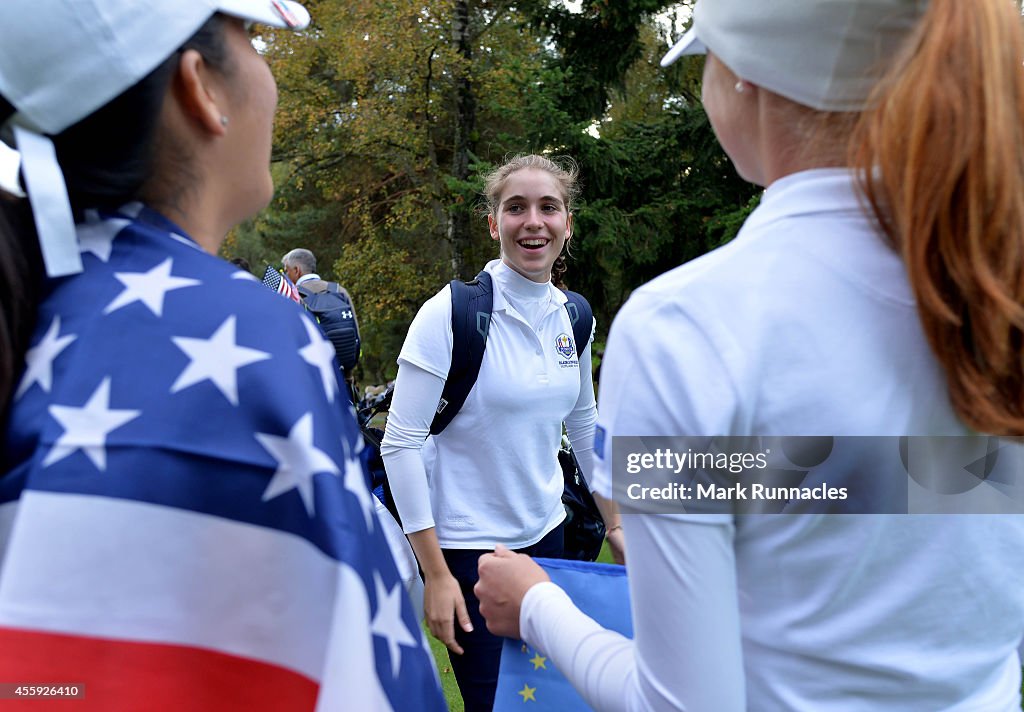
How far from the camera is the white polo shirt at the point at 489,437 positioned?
112 inches

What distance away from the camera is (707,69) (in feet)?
3.96

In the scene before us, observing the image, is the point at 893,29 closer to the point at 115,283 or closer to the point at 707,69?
the point at 707,69

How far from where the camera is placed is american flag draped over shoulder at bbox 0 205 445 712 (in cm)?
96

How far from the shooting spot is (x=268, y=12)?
1.26 meters

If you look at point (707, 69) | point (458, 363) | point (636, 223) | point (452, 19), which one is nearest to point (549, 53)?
point (452, 19)

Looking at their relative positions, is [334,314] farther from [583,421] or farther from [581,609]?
[581,609]

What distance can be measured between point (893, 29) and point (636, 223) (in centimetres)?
1280

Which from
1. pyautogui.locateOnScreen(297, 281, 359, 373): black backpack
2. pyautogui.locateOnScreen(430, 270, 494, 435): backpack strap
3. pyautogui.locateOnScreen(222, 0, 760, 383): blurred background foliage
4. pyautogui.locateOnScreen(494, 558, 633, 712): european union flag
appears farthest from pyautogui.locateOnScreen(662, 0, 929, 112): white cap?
pyautogui.locateOnScreen(222, 0, 760, 383): blurred background foliage

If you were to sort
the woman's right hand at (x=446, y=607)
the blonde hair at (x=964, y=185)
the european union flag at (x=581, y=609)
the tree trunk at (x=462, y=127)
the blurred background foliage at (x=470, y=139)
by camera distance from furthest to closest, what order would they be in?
the tree trunk at (x=462, y=127) < the blurred background foliage at (x=470, y=139) < the woman's right hand at (x=446, y=607) < the european union flag at (x=581, y=609) < the blonde hair at (x=964, y=185)

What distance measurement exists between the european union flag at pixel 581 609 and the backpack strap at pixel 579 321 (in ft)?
5.08

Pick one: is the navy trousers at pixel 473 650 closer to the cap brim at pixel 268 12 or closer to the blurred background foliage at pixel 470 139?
the cap brim at pixel 268 12

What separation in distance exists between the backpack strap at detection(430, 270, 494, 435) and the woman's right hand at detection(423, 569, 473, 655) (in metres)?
0.50

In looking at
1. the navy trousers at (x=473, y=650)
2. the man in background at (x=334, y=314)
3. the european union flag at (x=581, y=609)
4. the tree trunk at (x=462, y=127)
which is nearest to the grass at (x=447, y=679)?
the navy trousers at (x=473, y=650)

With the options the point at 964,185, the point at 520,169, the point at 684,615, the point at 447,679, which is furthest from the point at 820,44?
the point at 447,679
